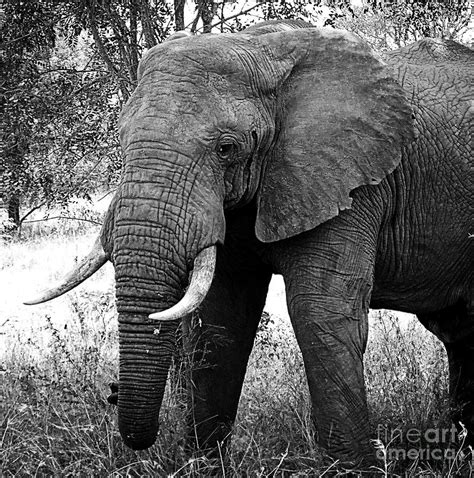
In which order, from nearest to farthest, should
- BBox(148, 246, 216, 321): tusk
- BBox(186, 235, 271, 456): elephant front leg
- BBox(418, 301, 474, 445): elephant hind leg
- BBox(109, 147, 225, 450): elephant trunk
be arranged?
BBox(148, 246, 216, 321): tusk
BBox(109, 147, 225, 450): elephant trunk
BBox(186, 235, 271, 456): elephant front leg
BBox(418, 301, 474, 445): elephant hind leg

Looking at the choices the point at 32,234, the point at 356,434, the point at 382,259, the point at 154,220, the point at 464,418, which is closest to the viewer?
the point at 154,220

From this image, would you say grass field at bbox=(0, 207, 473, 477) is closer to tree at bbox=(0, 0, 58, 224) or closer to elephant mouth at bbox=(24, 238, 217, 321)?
elephant mouth at bbox=(24, 238, 217, 321)

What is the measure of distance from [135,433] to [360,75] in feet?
6.73

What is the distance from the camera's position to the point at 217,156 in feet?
14.4

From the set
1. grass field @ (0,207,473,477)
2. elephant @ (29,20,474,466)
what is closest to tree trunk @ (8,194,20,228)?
grass field @ (0,207,473,477)

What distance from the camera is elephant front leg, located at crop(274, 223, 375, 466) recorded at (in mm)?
4602

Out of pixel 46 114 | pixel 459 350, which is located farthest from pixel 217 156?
pixel 46 114

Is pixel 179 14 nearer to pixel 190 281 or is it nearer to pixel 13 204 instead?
pixel 190 281

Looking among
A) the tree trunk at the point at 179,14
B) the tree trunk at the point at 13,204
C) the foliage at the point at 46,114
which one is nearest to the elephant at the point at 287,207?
the tree trunk at the point at 179,14

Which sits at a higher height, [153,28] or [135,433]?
[153,28]

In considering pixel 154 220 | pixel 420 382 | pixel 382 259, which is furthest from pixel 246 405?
pixel 154 220

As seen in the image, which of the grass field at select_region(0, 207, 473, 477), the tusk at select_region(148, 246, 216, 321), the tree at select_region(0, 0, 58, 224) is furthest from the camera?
the tree at select_region(0, 0, 58, 224)

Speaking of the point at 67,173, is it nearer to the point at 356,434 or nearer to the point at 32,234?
the point at 356,434

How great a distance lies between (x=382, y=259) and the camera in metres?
5.17
